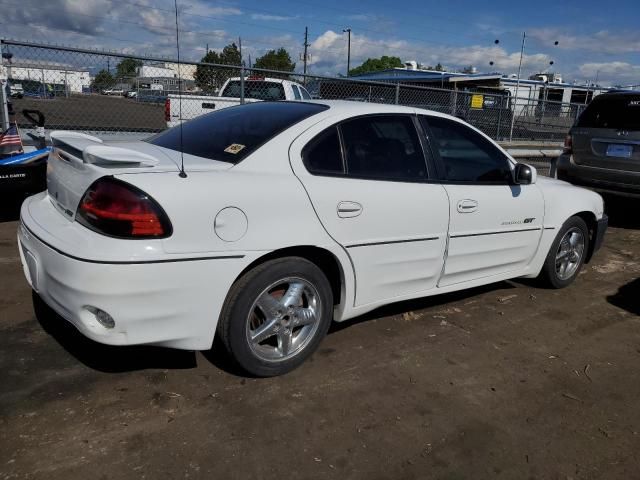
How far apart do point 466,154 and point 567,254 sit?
1639 mm

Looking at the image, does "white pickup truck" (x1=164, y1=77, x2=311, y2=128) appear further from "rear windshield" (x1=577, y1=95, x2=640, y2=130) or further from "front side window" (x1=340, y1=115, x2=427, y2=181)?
"front side window" (x1=340, y1=115, x2=427, y2=181)

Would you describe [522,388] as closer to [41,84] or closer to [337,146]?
[337,146]

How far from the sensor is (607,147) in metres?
7.27

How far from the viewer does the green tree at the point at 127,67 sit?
830cm

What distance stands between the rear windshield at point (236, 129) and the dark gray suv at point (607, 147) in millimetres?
5405

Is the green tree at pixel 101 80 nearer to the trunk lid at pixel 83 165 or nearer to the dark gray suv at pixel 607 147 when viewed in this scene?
the trunk lid at pixel 83 165

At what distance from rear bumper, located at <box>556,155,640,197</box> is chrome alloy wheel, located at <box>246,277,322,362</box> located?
5.76 metres

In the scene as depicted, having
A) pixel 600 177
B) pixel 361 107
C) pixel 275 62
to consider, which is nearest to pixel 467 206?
pixel 361 107

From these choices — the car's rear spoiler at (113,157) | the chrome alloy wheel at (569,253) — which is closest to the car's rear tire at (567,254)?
the chrome alloy wheel at (569,253)

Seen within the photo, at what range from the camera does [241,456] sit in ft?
7.97

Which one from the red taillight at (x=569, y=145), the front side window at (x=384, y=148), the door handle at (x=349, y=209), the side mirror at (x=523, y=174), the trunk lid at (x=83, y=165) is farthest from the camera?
the red taillight at (x=569, y=145)

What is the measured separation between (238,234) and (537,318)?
2726mm

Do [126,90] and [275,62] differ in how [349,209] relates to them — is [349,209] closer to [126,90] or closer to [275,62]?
[126,90]

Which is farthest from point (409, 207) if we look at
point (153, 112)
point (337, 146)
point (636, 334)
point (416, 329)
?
point (153, 112)
